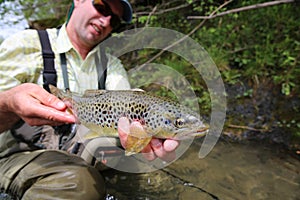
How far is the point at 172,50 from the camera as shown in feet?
18.9

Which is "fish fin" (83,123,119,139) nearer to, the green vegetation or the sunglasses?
the sunglasses

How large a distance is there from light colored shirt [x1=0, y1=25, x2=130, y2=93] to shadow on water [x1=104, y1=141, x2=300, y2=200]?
98 centimetres

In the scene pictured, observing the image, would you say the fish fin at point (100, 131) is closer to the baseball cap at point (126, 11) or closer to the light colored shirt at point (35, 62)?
the light colored shirt at point (35, 62)

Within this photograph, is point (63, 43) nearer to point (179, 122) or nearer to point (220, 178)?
point (179, 122)

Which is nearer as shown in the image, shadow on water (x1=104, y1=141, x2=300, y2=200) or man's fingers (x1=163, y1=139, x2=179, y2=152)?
man's fingers (x1=163, y1=139, x2=179, y2=152)

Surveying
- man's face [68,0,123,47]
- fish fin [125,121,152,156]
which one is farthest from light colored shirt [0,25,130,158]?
fish fin [125,121,152,156]

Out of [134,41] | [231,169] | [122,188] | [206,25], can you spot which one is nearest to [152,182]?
[122,188]

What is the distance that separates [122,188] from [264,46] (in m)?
3.68

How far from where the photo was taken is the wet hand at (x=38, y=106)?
1.65m

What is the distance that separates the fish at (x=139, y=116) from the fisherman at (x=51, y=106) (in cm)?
7

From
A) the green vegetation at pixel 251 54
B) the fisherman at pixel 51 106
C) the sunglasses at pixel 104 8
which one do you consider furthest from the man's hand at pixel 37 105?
the green vegetation at pixel 251 54

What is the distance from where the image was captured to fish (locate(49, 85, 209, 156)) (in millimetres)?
1646

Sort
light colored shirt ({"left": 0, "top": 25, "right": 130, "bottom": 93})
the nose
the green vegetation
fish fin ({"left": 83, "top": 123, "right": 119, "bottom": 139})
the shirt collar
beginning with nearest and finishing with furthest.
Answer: fish fin ({"left": 83, "top": 123, "right": 119, "bottom": 139}) < light colored shirt ({"left": 0, "top": 25, "right": 130, "bottom": 93}) < the shirt collar < the nose < the green vegetation

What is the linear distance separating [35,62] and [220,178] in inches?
77.0
